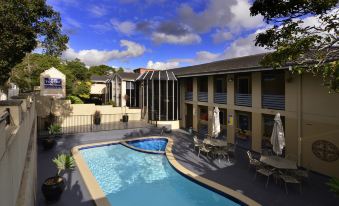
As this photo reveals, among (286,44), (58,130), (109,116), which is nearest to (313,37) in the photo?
(286,44)

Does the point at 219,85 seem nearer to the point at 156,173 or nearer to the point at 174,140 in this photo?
the point at 174,140

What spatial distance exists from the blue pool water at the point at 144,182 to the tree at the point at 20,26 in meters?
6.67

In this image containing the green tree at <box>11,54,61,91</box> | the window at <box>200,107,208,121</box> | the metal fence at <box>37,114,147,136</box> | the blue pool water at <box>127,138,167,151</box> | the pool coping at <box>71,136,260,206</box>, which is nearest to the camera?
the pool coping at <box>71,136,260,206</box>

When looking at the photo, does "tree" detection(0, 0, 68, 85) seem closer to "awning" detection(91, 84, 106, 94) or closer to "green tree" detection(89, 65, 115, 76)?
"awning" detection(91, 84, 106, 94)

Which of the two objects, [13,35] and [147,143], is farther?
[147,143]

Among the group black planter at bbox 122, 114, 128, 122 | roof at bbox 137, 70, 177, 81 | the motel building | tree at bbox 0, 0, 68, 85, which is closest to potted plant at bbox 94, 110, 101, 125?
black planter at bbox 122, 114, 128, 122

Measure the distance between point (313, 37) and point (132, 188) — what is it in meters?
9.35

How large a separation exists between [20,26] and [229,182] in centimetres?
1057

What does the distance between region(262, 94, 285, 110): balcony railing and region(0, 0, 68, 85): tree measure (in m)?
12.8

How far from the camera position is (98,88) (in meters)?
35.9

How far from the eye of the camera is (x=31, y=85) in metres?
30.7

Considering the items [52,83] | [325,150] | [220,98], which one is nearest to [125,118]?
[52,83]

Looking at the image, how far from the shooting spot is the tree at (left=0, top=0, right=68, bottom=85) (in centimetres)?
745

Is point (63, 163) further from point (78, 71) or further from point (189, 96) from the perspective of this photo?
point (78, 71)
